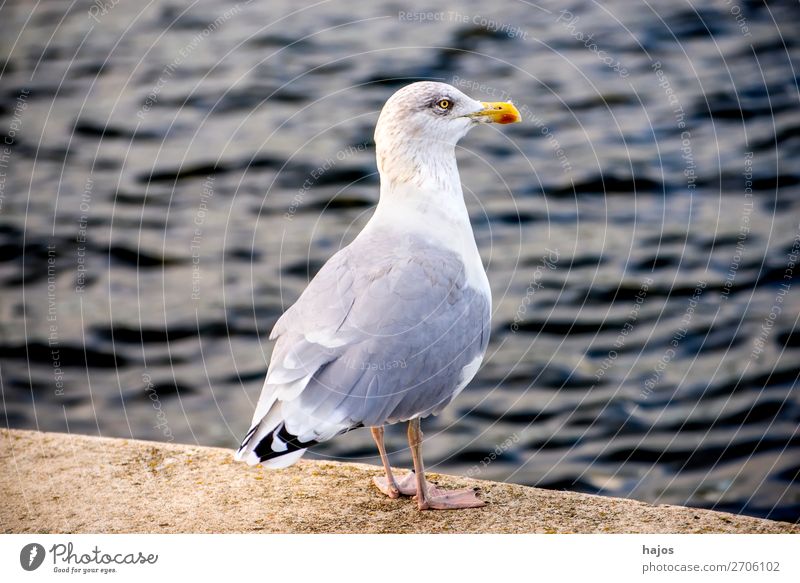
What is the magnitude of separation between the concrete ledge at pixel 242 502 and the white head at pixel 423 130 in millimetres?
1176

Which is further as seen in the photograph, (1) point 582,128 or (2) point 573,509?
(1) point 582,128

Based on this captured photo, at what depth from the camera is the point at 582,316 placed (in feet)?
20.5

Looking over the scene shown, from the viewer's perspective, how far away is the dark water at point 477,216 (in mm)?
5504

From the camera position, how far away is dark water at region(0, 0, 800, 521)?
18.1ft

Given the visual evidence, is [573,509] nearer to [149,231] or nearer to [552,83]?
[149,231]

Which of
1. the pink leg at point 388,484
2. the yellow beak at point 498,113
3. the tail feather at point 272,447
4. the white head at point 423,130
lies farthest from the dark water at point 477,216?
the tail feather at point 272,447

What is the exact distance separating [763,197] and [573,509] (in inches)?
153

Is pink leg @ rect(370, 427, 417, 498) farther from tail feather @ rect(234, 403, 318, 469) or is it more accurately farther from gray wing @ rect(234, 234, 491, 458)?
tail feather @ rect(234, 403, 318, 469)

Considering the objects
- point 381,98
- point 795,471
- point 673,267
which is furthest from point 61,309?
point 795,471
